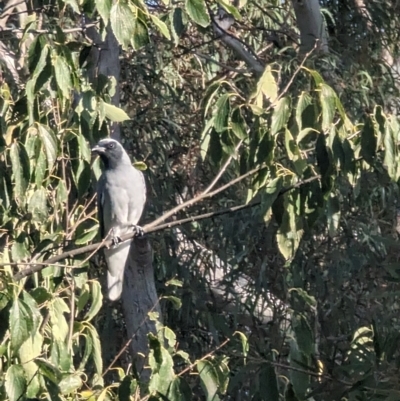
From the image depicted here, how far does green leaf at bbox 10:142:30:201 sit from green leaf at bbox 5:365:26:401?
53 centimetres

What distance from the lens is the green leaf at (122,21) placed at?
215 centimetres

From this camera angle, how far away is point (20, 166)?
7.75 ft

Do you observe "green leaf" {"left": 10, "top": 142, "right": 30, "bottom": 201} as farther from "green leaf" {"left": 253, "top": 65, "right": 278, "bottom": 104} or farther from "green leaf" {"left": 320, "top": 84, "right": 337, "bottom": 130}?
"green leaf" {"left": 320, "top": 84, "right": 337, "bottom": 130}

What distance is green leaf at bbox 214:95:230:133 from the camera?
2.38m

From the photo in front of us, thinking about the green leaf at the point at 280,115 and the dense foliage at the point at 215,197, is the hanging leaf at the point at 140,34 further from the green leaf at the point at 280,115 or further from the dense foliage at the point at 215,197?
the green leaf at the point at 280,115

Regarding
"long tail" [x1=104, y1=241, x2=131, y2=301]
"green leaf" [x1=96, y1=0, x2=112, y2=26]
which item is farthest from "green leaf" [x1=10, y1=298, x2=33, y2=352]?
"long tail" [x1=104, y1=241, x2=131, y2=301]

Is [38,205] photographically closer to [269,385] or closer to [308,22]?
[269,385]

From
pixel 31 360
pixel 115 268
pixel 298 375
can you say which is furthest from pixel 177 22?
pixel 115 268

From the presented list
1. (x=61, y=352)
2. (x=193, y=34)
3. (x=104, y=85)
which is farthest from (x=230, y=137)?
(x=193, y=34)

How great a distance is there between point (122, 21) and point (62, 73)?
260mm

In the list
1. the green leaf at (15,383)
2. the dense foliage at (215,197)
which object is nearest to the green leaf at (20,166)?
the dense foliage at (215,197)

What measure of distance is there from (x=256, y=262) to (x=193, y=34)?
5.08ft

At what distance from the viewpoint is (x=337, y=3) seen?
613 cm

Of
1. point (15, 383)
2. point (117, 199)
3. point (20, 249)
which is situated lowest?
point (117, 199)
